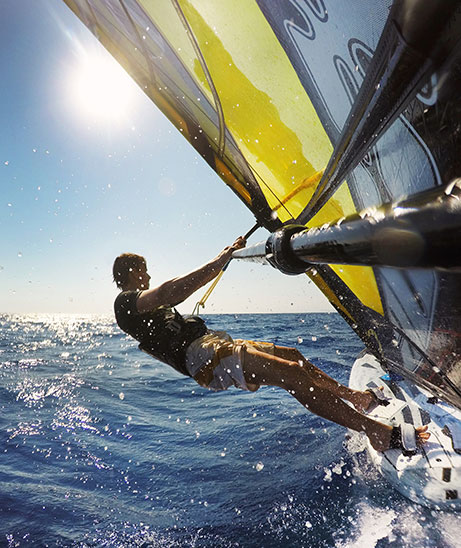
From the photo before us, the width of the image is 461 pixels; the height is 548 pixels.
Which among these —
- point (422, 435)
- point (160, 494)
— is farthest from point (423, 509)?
point (160, 494)

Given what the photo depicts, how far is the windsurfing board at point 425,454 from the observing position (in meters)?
A: 2.90

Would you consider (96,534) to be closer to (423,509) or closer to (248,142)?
(423,509)

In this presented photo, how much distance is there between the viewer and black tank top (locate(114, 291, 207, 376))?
3070mm

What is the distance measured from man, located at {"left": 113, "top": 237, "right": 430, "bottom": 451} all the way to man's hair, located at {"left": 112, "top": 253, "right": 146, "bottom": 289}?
49 centimetres

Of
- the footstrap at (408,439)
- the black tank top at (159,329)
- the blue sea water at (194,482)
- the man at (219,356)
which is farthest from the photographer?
the footstrap at (408,439)

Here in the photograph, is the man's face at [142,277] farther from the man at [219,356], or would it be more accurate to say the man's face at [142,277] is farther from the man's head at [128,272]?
the man at [219,356]

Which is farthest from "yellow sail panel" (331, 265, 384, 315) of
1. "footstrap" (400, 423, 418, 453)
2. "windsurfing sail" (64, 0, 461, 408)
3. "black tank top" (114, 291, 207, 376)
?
"black tank top" (114, 291, 207, 376)

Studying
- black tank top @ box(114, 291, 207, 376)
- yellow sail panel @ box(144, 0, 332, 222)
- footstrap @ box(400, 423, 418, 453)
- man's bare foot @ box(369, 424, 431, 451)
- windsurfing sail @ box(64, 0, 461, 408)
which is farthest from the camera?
footstrap @ box(400, 423, 418, 453)

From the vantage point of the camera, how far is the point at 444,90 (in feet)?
3.69

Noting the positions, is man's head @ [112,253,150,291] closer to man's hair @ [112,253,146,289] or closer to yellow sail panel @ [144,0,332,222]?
man's hair @ [112,253,146,289]

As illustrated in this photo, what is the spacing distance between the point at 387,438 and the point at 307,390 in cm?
110

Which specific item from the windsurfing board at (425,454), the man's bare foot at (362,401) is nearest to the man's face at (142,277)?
the man's bare foot at (362,401)

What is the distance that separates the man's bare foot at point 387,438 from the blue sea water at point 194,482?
58 cm

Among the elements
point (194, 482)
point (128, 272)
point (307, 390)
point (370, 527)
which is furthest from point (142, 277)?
point (370, 527)
